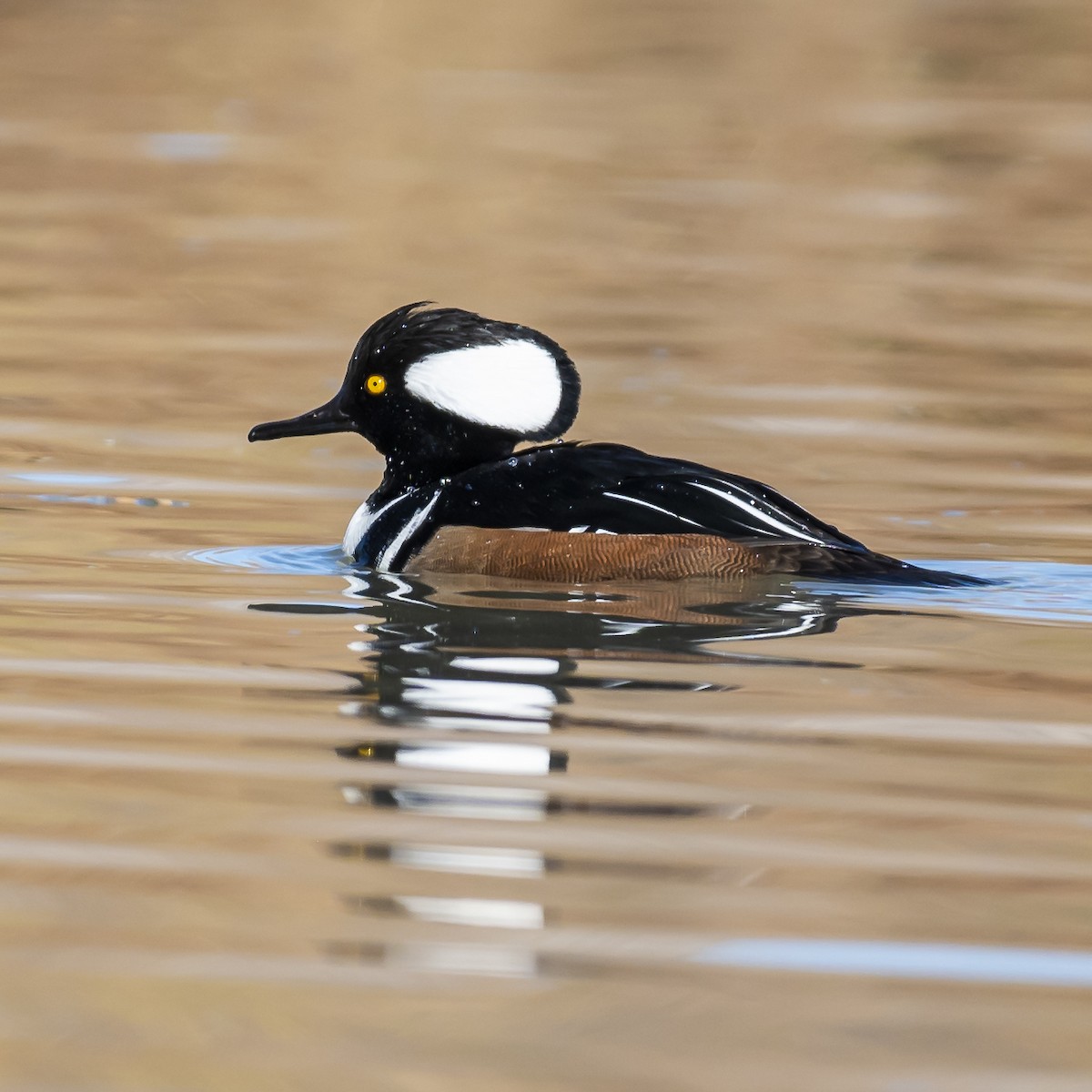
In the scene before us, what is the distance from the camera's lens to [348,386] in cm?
753

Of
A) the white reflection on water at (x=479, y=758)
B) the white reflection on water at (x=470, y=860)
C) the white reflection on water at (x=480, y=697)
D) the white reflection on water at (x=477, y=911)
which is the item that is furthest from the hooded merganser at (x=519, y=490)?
the white reflection on water at (x=477, y=911)

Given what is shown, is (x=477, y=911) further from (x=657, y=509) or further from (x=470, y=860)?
(x=657, y=509)

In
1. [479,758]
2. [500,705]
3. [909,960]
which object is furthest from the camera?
[500,705]

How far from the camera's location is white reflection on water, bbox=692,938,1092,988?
3578mm

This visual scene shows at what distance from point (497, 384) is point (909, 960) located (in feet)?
12.6

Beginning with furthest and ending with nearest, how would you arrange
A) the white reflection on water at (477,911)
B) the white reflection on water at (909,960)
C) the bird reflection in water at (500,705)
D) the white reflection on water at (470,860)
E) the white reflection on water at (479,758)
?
the white reflection on water at (479,758)
the white reflection on water at (470,860)
the bird reflection in water at (500,705)
the white reflection on water at (477,911)
the white reflection on water at (909,960)

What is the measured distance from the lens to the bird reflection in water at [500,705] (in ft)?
12.7

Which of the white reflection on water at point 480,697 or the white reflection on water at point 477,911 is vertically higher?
the white reflection on water at point 480,697

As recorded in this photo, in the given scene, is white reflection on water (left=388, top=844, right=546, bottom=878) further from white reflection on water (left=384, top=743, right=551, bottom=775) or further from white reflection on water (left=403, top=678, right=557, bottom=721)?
white reflection on water (left=403, top=678, right=557, bottom=721)

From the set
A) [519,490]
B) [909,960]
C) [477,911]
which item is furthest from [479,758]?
[519,490]

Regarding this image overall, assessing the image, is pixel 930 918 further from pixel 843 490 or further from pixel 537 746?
pixel 843 490

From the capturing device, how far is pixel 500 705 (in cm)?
519

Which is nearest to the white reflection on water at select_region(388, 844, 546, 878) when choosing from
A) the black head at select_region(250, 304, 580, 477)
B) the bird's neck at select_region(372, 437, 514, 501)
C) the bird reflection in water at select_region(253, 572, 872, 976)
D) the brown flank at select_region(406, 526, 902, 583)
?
the bird reflection in water at select_region(253, 572, 872, 976)

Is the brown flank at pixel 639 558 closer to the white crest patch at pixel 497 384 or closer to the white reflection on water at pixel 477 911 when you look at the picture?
the white crest patch at pixel 497 384
